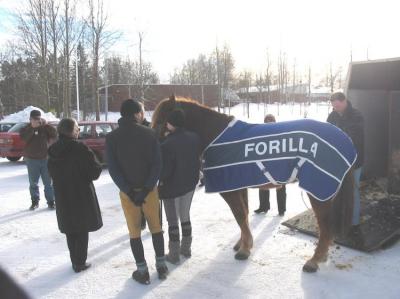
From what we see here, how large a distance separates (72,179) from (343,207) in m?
2.93

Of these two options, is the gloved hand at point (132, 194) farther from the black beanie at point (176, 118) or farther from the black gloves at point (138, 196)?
the black beanie at point (176, 118)

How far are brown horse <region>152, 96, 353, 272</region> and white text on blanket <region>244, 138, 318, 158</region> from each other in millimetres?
431

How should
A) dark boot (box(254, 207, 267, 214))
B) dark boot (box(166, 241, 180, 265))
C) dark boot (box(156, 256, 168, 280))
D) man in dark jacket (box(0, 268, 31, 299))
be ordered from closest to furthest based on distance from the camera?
man in dark jacket (box(0, 268, 31, 299))
dark boot (box(156, 256, 168, 280))
dark boot (box(166, 241, 180, 265))
dark boot (box(254, 207, 267, 214))

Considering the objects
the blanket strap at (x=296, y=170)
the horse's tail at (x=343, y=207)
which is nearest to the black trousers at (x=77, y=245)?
the blanket strap at (x=296, y=170)

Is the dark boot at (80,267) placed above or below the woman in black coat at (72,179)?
below

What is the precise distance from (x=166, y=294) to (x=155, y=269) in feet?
1.95

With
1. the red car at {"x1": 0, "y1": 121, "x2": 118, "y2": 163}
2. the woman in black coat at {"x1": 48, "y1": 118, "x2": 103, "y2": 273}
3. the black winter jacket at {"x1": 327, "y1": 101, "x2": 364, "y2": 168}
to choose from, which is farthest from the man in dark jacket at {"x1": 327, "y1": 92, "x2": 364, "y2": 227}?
the red car at {"x1": 0, "y1": 121, "x2": 118, "y2": 163}

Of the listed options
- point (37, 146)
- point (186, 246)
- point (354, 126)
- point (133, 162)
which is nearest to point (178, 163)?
point (133, 162)

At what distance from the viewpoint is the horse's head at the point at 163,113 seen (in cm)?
424

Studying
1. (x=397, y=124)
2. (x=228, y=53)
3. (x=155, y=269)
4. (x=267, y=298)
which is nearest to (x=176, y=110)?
(x=155, y=269)

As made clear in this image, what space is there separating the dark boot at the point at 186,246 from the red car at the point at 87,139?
25.8 ft

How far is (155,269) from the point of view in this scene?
164 inches

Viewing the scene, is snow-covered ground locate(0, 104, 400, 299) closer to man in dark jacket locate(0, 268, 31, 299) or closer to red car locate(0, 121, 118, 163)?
man in dark jacket locate(0, 268, 31, 299)

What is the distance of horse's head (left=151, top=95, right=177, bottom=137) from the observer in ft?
13.9
